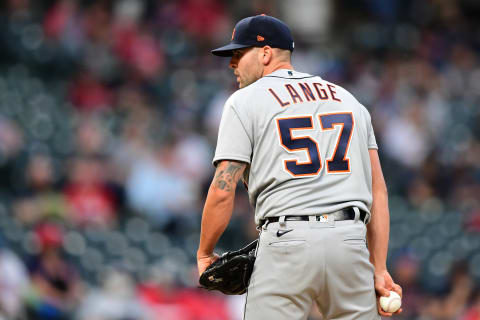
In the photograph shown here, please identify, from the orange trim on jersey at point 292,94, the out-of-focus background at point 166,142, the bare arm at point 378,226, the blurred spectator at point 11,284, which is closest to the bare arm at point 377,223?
the bare arm at point 378,226

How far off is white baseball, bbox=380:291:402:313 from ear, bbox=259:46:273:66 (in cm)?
112

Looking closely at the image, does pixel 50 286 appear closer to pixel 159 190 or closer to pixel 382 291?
pixel 159 190

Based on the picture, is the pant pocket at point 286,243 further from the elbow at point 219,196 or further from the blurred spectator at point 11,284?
the blurred spectator at point 11,284

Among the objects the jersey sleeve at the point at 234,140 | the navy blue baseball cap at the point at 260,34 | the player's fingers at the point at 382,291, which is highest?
the navy blue baseball cap at the point at 260,34

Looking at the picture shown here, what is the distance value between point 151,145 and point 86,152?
996 millimetres

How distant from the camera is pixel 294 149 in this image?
11.7 feet

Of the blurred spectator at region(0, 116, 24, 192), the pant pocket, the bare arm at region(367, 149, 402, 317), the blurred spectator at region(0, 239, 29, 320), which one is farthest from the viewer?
the blurred spectator at region(0, 116, 24, 192)

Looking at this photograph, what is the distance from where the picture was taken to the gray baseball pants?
11.4 feet

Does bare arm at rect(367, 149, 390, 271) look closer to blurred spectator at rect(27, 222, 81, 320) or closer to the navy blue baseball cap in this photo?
the navy blue baseball cap

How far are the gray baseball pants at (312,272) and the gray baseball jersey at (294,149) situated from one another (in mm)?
87

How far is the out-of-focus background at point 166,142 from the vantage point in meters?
8.19

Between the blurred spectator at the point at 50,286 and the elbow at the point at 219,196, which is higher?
the elbow at the point at 219,196

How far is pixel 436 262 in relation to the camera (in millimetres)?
8945

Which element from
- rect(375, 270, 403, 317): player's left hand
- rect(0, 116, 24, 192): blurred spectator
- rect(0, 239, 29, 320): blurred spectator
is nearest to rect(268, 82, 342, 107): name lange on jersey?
rect(375, 270, 403, 317): player's left hand
